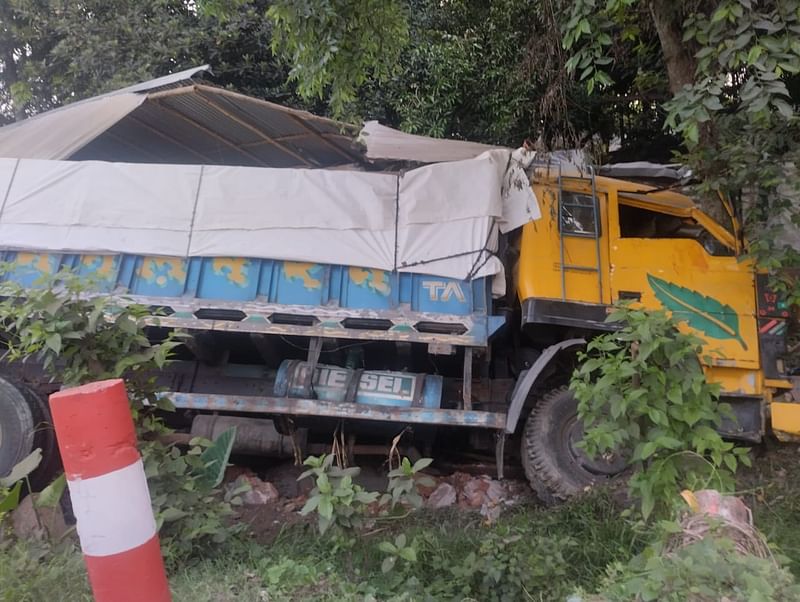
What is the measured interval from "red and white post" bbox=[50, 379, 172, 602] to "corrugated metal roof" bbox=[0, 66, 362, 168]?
165 inches

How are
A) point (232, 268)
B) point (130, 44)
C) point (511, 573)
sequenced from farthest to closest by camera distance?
1. point (130, 44)
2. point (232, 268)
3. point (511, 573)

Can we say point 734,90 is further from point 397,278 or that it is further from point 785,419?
point 397,278

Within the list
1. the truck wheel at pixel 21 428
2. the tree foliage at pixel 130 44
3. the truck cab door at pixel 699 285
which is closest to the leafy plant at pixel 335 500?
the truck cab door at pixel 699 285

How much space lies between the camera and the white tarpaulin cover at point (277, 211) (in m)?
5.02

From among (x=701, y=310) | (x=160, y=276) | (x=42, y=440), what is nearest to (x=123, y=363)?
(x=160, y=276)

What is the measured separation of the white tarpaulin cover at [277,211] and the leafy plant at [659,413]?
2032mm

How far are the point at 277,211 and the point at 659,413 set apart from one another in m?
3.41

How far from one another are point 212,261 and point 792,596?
4391 millimetres

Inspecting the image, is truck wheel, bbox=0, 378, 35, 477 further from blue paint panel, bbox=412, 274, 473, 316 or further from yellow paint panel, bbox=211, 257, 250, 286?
blue paint panel, bbox=412, 274, 473, 316

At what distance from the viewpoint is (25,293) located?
285cm

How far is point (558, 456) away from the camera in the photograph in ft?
16.1

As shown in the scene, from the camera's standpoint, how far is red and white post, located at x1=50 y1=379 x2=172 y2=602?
6.32 feet

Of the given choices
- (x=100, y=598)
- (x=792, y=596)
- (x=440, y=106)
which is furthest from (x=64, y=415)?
(x=440, y=106)

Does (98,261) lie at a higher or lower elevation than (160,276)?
higher
